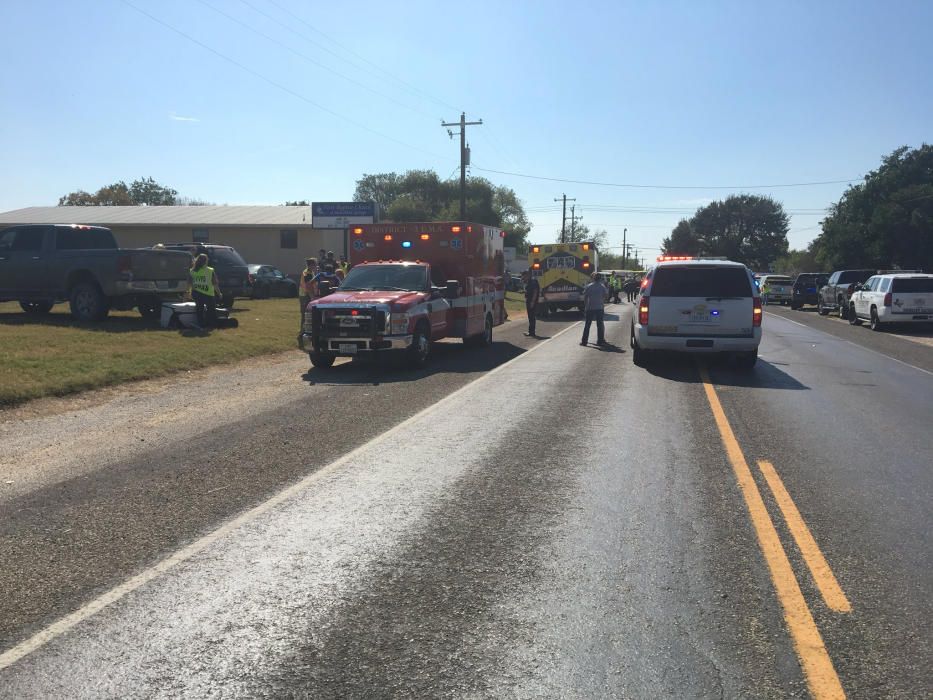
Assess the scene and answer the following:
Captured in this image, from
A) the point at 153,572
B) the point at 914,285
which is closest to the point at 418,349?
the point at 153,572

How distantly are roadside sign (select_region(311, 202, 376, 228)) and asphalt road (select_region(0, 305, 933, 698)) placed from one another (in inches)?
1307

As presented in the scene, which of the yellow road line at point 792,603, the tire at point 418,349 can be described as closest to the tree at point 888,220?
the tire at point 418,349

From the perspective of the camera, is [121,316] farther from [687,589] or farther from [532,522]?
[687,589]

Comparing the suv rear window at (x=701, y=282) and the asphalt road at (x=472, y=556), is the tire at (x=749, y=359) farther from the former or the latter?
the asphalt road at (x=472, y=556)

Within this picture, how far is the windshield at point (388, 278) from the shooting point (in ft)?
51.2

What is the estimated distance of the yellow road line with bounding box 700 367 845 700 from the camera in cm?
342

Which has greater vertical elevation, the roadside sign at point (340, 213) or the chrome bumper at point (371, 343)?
the roadside sign at point (340, 213)

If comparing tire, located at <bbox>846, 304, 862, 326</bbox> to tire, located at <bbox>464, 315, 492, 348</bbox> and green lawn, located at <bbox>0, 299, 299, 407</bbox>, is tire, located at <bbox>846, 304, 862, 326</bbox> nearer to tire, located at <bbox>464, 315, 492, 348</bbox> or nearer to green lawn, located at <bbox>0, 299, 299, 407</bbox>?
tire, located at <bbox>464, 315, 492, 348</bbox>

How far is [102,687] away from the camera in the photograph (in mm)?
3354

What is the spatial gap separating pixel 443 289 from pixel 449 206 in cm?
9397

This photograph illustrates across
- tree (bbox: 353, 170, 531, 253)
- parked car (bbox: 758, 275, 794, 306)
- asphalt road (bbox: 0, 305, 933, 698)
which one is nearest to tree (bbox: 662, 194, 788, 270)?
tree (bbox: 353, 170, 531, 253)

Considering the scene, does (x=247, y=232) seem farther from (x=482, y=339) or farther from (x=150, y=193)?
(x=150, y=193)

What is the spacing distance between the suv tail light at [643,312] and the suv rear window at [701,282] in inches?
9.5

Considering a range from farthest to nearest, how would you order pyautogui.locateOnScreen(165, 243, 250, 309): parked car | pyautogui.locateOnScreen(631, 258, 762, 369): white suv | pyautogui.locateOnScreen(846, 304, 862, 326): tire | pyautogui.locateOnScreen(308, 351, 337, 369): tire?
pyautogui.locateOnScreen(846, 304, 862, 326): tire
pyautogui.locateOnScreen(165, 243, 250, 309): parked car
pyautogui.locateOnScreen(308, 351, 337, 369): tire
pyautogui.locateOnScreen(631, 258, 762, 369): white suv
